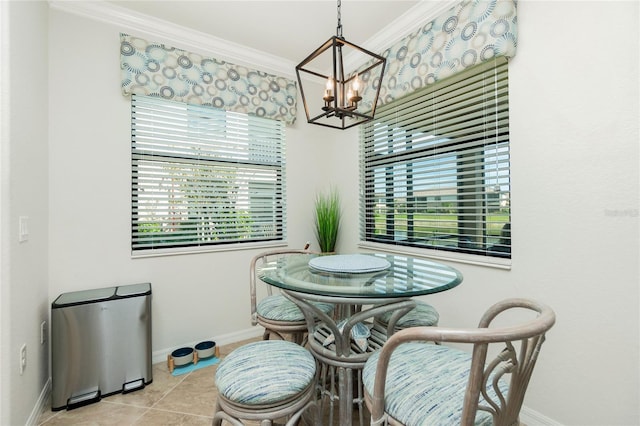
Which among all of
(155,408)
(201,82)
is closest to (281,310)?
(155,408)

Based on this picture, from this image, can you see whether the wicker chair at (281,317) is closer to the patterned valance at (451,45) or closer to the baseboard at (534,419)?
the baseboard at (534,419)

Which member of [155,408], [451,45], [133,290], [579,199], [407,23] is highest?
[407,23]

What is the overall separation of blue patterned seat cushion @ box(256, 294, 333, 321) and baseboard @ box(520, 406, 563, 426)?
1.27 m

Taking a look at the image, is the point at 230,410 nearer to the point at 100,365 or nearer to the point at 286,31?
the point at 100,365

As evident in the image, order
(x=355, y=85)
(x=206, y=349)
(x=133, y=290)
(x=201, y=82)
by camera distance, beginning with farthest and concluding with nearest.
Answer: (x=201, y=82) < (x=206, y=349) < (x=133, y=290) < (x=355, y=85)

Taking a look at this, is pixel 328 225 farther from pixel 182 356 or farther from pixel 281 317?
pixel 182 356

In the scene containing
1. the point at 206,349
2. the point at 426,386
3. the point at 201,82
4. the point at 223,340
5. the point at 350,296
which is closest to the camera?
the point at 426,386

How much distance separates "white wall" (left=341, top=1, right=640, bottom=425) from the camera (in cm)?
130

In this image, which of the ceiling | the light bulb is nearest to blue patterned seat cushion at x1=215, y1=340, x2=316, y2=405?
the light bulb

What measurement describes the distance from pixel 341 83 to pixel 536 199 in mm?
1274

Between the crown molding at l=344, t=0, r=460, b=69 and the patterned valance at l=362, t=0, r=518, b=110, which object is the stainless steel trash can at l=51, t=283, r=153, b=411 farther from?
the crown molding at l=344, t=0, r=460, b=69

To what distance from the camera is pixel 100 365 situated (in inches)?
74.2

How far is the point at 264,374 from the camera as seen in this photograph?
1106mm

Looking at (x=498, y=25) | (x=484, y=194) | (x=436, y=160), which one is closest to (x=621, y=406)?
(x=484, y=194)
